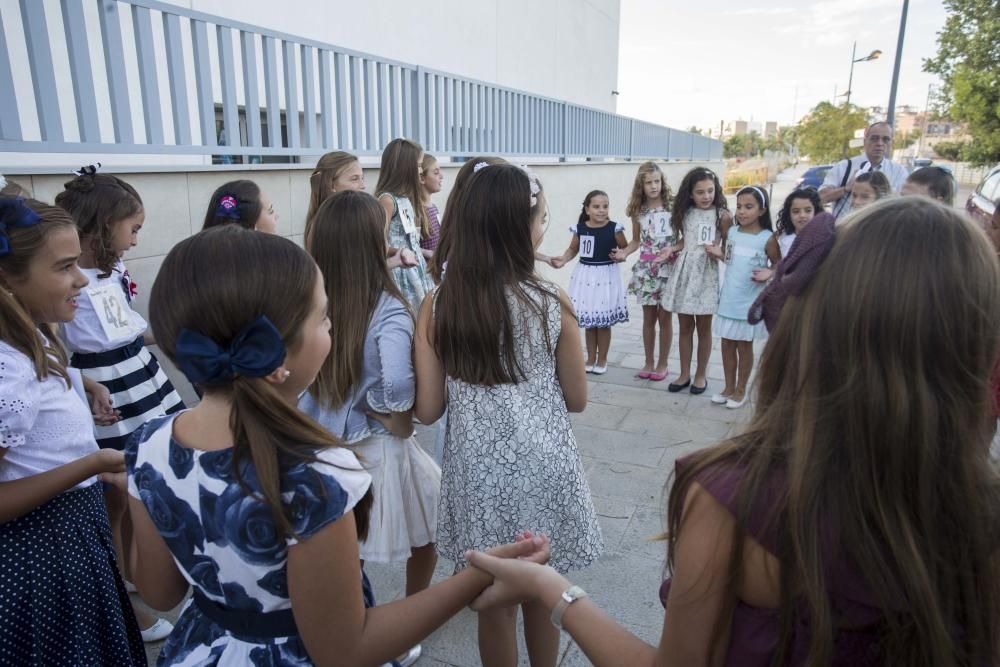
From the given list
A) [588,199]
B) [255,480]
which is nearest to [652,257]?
[588,199]

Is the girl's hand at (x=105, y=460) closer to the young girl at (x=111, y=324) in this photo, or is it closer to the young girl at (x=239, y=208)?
the young girl at (x=111, y=324)

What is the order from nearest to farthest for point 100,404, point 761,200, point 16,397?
1. point 16,397
2. point 100,404
3. point 761,200

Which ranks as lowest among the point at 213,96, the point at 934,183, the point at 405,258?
the point at 405,258

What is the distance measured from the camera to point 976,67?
1159 inches

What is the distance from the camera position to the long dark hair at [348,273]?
2125 millimetres

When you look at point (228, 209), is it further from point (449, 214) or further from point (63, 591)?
point (63, 591)

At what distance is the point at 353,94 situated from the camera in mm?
5422

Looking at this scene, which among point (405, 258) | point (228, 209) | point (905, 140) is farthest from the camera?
point (905, 140)

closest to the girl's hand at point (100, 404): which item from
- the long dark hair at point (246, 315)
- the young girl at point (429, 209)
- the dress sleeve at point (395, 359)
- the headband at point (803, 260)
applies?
the dress sleeve at point (395, 359)

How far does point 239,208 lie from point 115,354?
1.02 meters

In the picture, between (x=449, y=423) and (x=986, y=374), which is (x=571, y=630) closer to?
(x=986, y=374)

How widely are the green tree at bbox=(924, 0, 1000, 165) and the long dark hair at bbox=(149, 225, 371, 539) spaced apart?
Result: 1424 inches

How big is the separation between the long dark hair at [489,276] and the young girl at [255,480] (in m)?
0.73

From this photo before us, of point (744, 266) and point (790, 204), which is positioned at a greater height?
point (790, 204)
